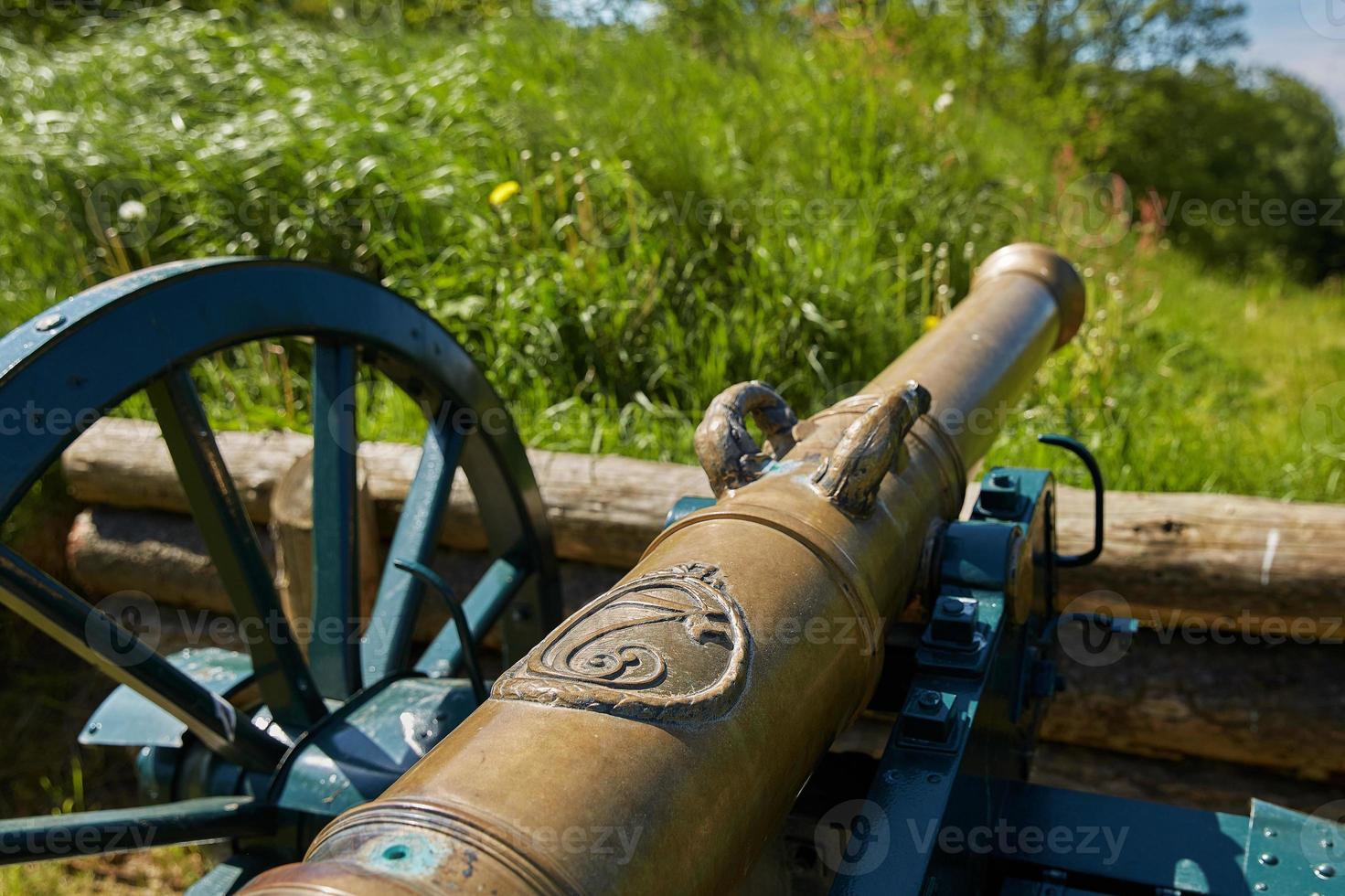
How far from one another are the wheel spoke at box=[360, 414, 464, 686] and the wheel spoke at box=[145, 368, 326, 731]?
23 cm

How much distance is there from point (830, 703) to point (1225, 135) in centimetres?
1534

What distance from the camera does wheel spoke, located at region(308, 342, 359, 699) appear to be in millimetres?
2234

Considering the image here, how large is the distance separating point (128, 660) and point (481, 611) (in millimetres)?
898

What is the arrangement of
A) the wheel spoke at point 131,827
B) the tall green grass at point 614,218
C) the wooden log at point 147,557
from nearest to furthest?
the wheel spoke at point 131,827, the wooden log at point 147,557, the tall green grass at point 614,218

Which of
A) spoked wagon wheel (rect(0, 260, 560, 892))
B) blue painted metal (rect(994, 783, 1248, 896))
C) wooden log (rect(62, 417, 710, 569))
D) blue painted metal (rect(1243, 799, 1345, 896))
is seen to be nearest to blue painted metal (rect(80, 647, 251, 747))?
spoked wagon wheel (rect(0, 260, 560, 892))

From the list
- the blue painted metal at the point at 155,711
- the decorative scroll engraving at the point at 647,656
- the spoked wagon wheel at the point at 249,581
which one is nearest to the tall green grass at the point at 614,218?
the spoked wagon wheel at the point at 249,581

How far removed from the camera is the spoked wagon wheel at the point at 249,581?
1.76 metres

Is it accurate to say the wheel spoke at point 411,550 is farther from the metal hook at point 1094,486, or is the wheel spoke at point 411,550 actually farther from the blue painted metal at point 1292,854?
the blue painted metal at point 1292,854

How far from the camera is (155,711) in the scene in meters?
2.22

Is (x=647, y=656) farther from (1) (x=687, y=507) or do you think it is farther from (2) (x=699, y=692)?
(1) (x=687, y=507)

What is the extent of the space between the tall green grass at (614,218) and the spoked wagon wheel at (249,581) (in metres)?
1.42

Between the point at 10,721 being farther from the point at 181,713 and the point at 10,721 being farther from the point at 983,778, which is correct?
the point at 983,778

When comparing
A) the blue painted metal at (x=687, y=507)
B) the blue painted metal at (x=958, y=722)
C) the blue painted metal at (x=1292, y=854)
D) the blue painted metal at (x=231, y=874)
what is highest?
the blue painted metal at (x=687, y=507)

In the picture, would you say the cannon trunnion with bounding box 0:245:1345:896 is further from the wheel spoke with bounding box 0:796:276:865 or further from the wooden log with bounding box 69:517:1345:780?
the wooden log with bounding box 69:517:1345:780
